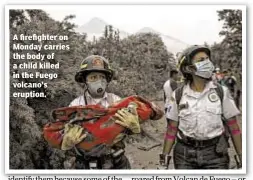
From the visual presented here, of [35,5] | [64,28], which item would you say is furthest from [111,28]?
[35,5]

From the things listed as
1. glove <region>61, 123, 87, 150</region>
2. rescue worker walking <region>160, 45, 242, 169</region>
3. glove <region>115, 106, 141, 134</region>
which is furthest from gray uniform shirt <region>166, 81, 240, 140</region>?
glove <region>61, 123, 87, 150</region>

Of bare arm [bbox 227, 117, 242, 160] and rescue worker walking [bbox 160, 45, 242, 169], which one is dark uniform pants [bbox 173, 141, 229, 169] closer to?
rescue worker walking [bbox 160, 45, 242, 169]

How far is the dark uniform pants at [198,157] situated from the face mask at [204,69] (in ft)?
1.59

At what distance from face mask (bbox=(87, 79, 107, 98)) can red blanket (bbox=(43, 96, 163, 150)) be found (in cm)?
9

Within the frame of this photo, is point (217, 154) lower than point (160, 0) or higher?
lower

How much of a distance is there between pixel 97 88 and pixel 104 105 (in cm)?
13

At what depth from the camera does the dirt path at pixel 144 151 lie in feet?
11.7

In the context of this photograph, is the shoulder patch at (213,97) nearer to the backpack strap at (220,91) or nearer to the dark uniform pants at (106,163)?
the backpack strap at (220,91)

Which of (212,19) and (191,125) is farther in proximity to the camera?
(212,19)

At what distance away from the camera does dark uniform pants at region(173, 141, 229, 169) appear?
10.4 ft

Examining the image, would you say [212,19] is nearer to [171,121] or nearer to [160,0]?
[160,0]

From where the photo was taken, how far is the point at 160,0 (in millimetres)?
3779

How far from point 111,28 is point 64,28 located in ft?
1.25
